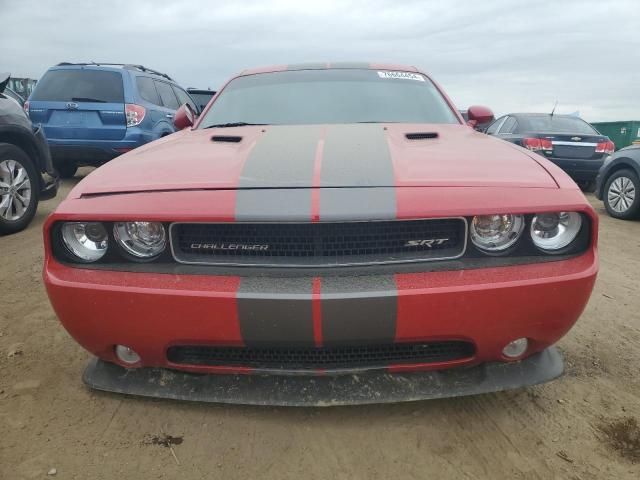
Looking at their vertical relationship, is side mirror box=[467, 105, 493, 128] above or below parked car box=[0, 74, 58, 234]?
above

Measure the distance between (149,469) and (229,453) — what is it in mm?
279

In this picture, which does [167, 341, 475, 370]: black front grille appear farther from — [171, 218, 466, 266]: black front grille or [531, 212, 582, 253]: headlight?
[531, 212, 582, 253]: headlight

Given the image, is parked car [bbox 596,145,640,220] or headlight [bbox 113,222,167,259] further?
parked car [bbox 596,145,640,220]

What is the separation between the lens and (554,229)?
5.81ft

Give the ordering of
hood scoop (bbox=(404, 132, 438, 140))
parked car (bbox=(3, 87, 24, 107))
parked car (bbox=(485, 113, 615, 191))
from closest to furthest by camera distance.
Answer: hood scoop (bbox=(404, 132, 438, 140)) < parked car (bbox=(3, 87, 24, 107)) < parked car (bbox=(485, 113, 615, 191))

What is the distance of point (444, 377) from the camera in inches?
70.7

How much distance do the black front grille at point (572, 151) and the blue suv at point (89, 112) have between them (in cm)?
663

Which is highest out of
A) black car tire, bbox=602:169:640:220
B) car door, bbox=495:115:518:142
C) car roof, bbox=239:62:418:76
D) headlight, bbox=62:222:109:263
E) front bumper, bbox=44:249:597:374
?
car roof, bbox=239:62:418:76

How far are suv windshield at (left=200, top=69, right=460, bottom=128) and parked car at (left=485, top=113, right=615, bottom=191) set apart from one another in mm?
5746

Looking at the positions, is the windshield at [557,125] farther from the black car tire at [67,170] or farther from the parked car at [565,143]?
the black car tire at [67,170]

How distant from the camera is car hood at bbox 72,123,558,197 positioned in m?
1.72

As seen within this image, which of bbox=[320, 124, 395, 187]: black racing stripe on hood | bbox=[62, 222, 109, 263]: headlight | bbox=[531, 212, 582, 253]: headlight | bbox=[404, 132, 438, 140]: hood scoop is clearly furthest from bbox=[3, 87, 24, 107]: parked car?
bbox=[531, 212, 582, 253]: headlight

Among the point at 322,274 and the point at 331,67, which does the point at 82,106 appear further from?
the point at 322,274

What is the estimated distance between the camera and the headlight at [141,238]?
1.74 metres
